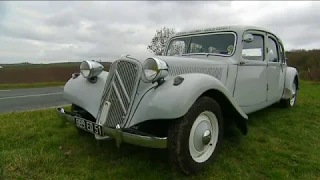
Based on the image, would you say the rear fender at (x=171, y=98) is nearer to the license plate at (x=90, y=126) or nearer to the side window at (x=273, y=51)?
the license plate at (x=90, y=126)

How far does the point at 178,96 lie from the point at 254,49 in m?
2.46

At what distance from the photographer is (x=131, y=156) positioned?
3.19 metres

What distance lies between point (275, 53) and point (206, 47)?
183 cm

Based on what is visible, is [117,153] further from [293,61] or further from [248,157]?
[293,61]

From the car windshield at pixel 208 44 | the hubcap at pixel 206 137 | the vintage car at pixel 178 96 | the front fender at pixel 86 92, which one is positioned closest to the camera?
the vintage car at pixel 178 96

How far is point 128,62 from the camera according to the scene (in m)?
2.98

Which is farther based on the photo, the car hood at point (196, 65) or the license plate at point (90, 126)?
the car hood at point (196, 65)

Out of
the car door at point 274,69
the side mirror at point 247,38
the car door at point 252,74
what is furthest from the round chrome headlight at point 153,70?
the car door at point 274,69

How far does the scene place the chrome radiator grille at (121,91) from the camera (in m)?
2.85

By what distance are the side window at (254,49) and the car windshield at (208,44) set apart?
251 millimetres

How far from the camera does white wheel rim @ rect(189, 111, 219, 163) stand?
9.00 feet

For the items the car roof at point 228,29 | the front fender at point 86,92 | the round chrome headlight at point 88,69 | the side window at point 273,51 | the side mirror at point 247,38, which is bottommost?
the front fender at point 86,92

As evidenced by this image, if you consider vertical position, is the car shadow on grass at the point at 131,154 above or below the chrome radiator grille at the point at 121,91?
below

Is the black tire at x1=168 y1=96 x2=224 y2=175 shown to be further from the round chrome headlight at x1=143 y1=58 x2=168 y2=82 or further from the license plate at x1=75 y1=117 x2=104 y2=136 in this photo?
the license plate at x1=75 y1=117 x2=104 y2=136
